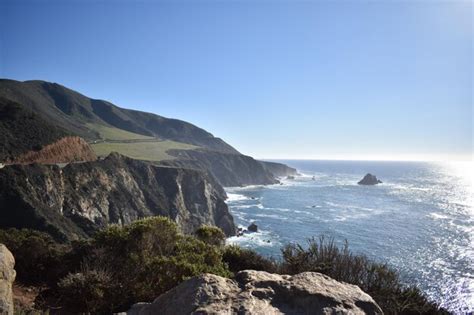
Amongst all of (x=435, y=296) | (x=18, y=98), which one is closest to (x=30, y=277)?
(x=435, y=296)

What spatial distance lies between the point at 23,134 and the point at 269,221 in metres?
51.9

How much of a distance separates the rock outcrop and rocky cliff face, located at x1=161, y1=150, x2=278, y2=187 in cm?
11938

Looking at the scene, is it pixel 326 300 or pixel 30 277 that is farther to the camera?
pixel 30 277

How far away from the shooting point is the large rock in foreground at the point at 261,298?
5086 mm

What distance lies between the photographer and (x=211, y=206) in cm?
8000

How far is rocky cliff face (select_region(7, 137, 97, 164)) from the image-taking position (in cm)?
4750

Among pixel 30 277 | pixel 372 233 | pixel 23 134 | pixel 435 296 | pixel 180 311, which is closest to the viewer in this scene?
pixel 180 311

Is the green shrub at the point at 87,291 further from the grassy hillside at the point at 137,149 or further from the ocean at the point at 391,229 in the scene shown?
the grassy hillside at the point at 137,149

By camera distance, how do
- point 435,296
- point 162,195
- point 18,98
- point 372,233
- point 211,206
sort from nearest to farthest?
1. point 435,296
2. point 372,233
3. point 162,195
4. point 211,206
5. point 18,98

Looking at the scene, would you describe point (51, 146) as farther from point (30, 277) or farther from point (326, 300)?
point (326, 300)

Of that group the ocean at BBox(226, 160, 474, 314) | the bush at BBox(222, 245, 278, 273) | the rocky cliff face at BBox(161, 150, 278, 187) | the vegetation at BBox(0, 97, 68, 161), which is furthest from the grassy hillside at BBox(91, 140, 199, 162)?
the bush at BBox(222, 245, 278, 273)

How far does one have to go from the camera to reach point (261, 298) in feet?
17.7

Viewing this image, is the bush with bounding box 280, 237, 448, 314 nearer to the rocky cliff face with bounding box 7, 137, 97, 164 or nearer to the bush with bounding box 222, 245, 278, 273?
the bush with bounding box 222, 245, 278, 273

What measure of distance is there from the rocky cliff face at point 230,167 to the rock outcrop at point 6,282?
119 m
